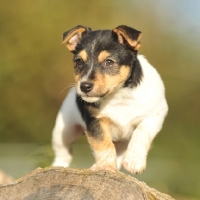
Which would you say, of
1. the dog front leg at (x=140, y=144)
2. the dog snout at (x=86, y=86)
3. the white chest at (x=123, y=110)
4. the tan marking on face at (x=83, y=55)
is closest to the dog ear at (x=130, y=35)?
the tan marking on face at (x=83, y=55)

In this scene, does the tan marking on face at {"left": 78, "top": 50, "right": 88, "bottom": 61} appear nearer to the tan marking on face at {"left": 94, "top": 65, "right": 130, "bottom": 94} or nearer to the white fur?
the tan marking on face at {"left": 94, "top": 65, "right": 130, "bottom": 94}

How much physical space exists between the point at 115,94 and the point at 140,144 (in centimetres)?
60

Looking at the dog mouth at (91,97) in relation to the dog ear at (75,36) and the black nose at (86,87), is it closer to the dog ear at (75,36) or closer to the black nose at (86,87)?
the black nose at (86,87)

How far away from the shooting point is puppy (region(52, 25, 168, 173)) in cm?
545

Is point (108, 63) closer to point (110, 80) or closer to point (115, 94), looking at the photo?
point (110, 80)

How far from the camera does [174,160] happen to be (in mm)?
10688

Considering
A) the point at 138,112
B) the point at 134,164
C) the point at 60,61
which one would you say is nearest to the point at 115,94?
the point at 138,112

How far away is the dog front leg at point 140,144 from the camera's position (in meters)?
5.45

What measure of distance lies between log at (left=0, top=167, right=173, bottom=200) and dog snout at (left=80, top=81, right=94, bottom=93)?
990mm

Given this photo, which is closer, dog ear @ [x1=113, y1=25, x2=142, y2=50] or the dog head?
the dog head

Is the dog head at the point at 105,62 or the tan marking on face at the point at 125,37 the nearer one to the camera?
the dog head at the point at 105,62

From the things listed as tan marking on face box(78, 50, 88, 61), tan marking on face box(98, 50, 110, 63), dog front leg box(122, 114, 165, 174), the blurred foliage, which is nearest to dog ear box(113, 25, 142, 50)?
tan marking on face box(98, 50, 110, 63)

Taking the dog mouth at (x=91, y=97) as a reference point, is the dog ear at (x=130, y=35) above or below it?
above

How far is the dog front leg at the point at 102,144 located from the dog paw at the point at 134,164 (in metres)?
0.13
